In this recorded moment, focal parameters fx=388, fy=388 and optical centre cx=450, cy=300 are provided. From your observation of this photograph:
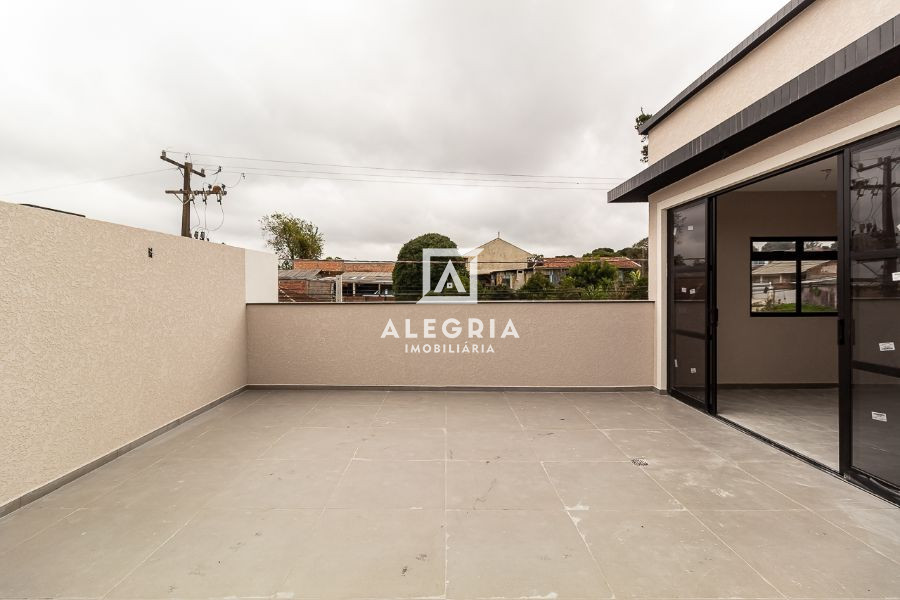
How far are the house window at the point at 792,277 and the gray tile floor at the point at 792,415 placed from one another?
1192 mm

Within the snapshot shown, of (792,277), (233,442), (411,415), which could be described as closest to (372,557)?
(233,442)

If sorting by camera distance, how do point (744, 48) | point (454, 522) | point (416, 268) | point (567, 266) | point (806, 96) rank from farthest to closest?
point (416, 268) → point (567, 266) → point (744, 48) → point (806, 96) → point (454, 522)

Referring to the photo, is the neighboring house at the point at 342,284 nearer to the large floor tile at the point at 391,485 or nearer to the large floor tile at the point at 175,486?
the large floor tile at the point at 175,486

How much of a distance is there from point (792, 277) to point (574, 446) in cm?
476

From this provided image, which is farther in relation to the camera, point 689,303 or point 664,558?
point 689,303

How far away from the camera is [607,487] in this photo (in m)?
2.71

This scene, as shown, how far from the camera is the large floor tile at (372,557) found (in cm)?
171

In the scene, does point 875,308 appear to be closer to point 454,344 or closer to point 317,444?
Result: point 454,344

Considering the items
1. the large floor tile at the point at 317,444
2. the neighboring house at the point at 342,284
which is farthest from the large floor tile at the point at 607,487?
the neighboring house at the point at 342,284

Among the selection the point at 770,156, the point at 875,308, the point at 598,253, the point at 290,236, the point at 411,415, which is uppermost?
the point at 290,236

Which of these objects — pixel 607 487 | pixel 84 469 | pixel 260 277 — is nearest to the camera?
pixel 607 487

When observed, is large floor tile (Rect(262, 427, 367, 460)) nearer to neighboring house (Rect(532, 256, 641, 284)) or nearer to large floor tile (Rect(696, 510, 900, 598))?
large floor tile (Rect(696, 510, 900, 598))

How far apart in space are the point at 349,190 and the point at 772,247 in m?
25.4

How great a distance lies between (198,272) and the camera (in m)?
4.44
